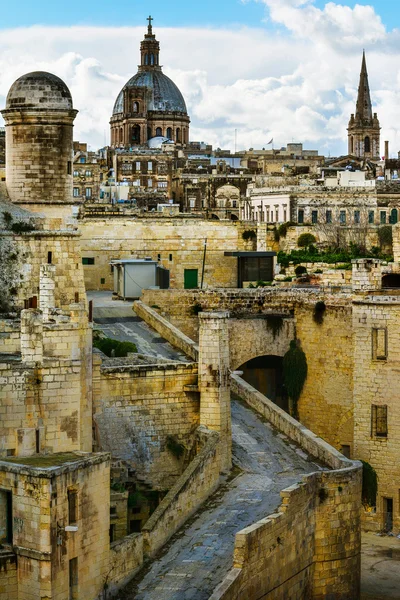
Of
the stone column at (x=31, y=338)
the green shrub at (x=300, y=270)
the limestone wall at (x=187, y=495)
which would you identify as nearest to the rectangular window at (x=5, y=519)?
the stone column at (x=31, y=338)

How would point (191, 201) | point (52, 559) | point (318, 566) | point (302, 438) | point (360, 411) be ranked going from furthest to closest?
point (191, 201) < point (360, 411) < point (302, 438) < point (318, 566) < point (52, 559)

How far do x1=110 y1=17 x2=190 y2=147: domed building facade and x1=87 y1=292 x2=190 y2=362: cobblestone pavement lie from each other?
86.4 metres

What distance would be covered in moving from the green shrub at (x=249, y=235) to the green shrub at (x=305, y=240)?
201 cm

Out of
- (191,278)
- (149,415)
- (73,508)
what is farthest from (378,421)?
(191,278)

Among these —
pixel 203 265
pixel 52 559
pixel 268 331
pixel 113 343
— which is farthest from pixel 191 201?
pixel 52 559

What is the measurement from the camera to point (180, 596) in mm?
22125

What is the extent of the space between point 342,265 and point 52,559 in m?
25.2

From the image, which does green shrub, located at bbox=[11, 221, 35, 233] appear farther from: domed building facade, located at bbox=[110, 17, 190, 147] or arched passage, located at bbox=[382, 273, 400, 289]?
domed building facade, located at bbox=[110, 17, 190, 147]

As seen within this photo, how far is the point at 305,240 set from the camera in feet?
164

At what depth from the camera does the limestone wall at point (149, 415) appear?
2764cm

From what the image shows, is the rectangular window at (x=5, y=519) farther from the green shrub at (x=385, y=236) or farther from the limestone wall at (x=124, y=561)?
the green shrub at (x=385, y=236)

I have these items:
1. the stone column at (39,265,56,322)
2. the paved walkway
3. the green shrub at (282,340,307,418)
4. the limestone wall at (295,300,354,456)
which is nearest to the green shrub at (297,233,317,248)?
the limestone wall at (295,300,354,456)

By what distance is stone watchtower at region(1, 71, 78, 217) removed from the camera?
30.2 metres

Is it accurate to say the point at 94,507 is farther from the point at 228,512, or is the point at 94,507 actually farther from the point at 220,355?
the point at 220,355
